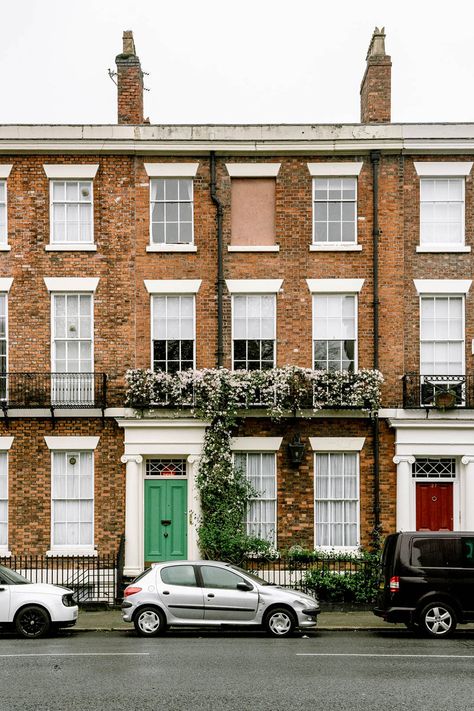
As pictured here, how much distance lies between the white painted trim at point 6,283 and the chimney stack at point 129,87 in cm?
471

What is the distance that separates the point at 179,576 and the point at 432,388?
856cm

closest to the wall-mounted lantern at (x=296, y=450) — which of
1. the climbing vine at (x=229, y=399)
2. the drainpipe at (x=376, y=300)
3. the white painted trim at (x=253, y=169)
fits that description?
the climbing vine at (x=229, y=399)

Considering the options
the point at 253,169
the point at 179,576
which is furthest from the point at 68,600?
the point at 253,169

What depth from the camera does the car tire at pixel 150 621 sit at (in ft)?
56.2

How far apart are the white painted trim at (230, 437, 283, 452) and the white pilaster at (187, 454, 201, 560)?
0.97 m

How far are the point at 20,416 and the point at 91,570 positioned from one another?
3.90m

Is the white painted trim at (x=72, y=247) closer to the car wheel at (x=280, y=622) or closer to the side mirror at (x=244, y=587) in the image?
the side mirror at (x=244, y=587)

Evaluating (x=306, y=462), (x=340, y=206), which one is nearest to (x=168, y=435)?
(x=306, y=462)

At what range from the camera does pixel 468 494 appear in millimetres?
22781

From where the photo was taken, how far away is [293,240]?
23.4 meters

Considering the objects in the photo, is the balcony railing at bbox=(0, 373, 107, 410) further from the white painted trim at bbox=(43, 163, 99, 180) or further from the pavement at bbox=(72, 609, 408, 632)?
the pavement at bbox=(72, 609, 408, 632)

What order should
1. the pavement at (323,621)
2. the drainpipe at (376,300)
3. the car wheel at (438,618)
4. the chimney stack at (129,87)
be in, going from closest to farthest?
the car wheel at (438,618) → the pavement at (323,621) → the drainpipe at (376,300) → the chimney stack at (129,87)

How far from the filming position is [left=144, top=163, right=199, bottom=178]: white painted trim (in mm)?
23422

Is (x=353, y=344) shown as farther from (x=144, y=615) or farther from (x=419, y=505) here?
(x=144, y=615)
